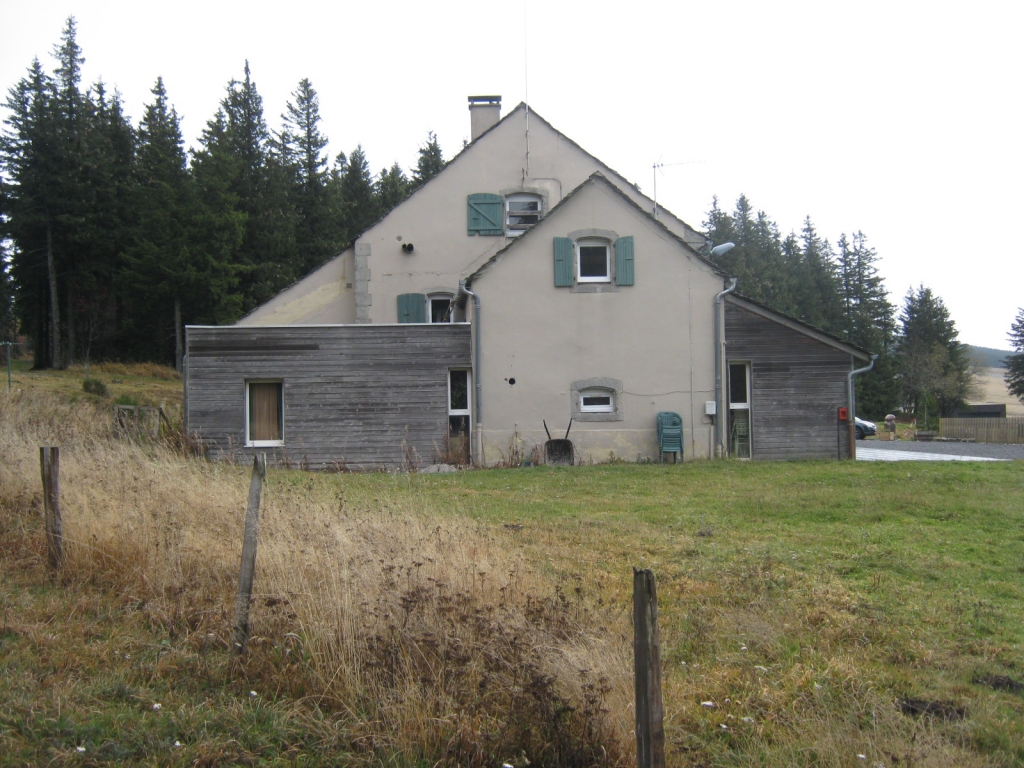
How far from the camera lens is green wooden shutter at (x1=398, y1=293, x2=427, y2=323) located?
23.8 metres

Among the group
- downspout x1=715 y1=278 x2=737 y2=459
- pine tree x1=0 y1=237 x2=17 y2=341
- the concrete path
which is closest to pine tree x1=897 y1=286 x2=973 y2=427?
the concrete path

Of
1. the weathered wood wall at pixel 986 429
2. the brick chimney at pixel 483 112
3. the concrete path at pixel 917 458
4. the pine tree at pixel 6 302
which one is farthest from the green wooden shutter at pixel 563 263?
the pine tree at pixel 6 302

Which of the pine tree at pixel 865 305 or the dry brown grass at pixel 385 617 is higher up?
the pine tree at pixel 865 305

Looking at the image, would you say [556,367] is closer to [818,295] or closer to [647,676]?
[647,676]

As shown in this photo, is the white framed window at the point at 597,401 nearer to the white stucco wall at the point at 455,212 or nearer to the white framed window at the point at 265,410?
the white stucco wall at the point at 455,212

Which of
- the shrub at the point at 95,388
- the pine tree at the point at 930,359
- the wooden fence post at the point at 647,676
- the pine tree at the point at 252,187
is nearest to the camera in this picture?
the wooden fence post at the point at 647,676

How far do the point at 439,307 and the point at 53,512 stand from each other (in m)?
17.3

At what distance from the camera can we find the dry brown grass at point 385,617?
4371mm

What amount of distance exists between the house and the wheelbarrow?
0.24 metres

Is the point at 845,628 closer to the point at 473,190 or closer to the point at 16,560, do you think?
the point at 16,560

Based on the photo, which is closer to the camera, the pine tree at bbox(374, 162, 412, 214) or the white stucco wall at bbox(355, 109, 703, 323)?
the white stucco wall at bbox(355, 109, 703, 323)

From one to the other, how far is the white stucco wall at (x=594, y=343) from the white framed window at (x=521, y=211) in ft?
14.2

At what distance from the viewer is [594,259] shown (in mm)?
19781

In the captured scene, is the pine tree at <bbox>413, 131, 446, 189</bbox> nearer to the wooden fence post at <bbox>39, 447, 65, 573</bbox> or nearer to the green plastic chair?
the green plastic chair
